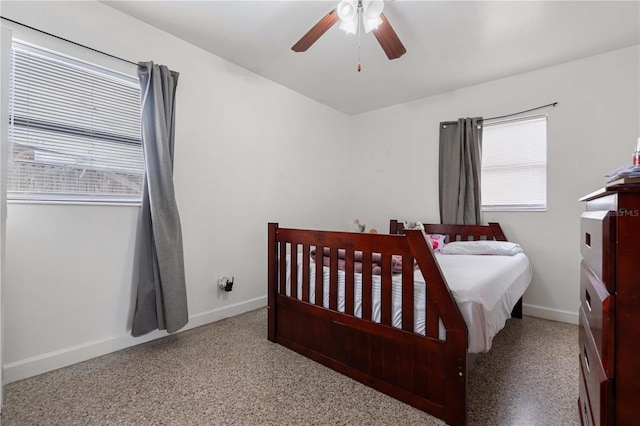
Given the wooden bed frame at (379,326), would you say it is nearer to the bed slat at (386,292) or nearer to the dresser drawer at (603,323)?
the bed slat at (386,292)

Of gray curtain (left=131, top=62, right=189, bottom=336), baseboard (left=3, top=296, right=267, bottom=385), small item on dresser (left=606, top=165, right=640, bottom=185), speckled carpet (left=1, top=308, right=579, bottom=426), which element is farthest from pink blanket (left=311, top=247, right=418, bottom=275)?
baseboard (left=3, top=296, right=267, bottom=385)

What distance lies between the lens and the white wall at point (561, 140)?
2.39m

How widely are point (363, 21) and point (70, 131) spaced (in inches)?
78.9

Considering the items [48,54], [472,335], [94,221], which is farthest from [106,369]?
[472,335]

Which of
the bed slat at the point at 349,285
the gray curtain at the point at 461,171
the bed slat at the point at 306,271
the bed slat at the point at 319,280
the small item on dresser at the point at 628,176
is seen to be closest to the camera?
the small item on dresser at the point at 628,176

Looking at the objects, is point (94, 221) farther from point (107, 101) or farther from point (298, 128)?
point (298, 128)

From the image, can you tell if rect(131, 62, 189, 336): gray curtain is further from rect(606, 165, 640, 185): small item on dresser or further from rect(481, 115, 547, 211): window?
rect(481, 115, 547, 211): window

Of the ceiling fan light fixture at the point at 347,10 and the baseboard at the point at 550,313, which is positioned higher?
the ceiling fan light fixture at the point at 347,10

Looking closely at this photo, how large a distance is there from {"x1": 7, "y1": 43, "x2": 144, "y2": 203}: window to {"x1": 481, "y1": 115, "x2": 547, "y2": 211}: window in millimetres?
3320

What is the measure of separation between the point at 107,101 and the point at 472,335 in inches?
105

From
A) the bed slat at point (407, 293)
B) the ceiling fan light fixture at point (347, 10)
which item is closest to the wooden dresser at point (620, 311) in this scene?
the bed slat at point (407, 293)

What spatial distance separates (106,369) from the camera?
1.74m

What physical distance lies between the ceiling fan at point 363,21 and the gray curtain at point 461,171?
1535mm

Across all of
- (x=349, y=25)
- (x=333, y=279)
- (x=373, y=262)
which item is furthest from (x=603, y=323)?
(x=349, y=25)
